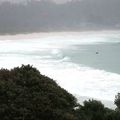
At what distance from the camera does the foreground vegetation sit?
47.6 ft

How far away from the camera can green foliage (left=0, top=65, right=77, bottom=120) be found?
1451 centimetres

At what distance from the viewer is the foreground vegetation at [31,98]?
14.5 m

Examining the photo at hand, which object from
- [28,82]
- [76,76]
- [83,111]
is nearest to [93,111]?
[83,111]

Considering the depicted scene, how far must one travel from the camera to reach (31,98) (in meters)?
14.9

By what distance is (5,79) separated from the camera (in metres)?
15.7

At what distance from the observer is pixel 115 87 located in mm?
50469

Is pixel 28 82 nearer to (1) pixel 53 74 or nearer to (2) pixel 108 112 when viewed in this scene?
(2) pixel 108 112

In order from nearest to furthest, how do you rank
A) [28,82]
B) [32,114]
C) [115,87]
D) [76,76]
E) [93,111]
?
[32,114], [28,82], [93,111], [115,87], [76,76]

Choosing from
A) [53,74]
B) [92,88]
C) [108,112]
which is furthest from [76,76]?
[108,112]

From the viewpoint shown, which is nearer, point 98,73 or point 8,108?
point 8,108

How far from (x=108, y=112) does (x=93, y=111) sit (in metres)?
0.57

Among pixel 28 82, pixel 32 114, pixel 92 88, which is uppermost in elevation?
pixel 92 88

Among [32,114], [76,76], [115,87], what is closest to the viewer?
[32,114]

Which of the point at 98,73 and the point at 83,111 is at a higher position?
the point at 98,73
